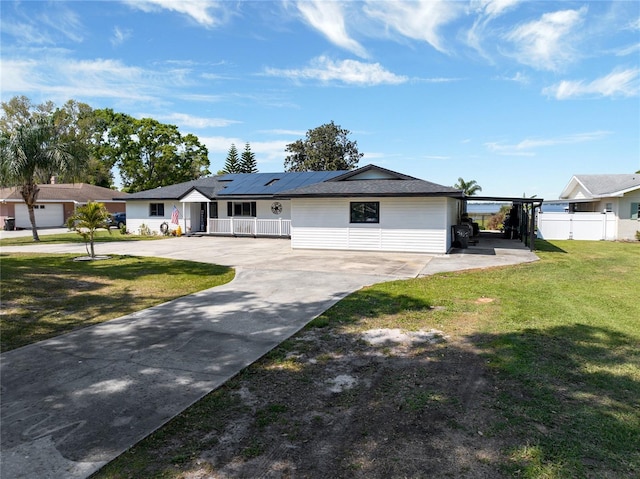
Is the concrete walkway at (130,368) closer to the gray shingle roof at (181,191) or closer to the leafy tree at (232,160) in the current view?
the gray shingle roof at (181,191)

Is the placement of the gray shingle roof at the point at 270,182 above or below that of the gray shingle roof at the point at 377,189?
above

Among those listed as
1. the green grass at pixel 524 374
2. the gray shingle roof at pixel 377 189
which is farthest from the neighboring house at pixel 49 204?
the green grass at pixel 524 374

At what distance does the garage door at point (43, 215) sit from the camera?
33719 millimetres

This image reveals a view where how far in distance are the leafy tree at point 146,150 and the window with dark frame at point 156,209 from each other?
62.3ft

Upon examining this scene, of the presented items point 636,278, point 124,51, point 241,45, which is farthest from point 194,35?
point 636,278

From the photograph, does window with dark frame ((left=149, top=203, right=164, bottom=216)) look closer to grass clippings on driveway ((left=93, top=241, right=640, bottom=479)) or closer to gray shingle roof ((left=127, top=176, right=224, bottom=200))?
gray shingle roof ((left=127, top=176, right=224, bottom=200))

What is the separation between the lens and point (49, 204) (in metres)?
35.6

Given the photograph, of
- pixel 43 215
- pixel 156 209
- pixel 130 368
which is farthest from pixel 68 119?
pixel 130 368

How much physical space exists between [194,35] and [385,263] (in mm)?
10570

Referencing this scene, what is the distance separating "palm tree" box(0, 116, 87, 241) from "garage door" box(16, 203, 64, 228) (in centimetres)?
1534

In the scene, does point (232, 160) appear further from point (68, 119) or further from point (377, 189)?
point (377, 189)

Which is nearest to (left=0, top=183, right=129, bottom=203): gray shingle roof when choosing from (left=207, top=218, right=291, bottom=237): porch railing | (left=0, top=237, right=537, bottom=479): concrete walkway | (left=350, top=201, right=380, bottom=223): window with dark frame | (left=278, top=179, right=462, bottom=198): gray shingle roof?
(left=207, top=218, right=291, bottom=237): porch railing

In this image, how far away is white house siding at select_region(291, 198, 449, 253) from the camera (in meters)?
15.9

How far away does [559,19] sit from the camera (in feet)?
39.1
